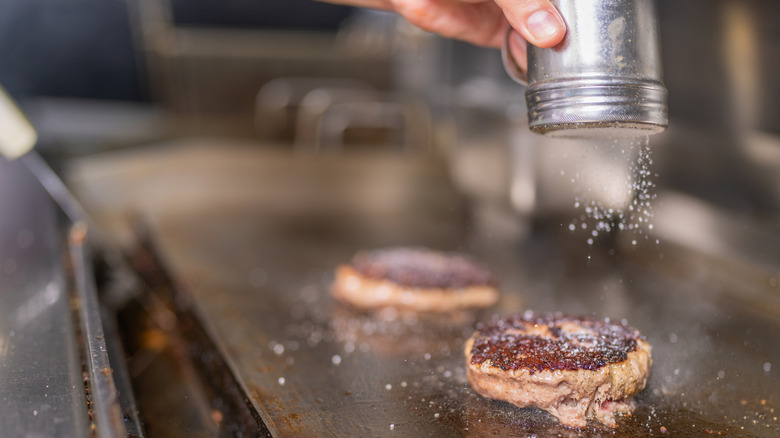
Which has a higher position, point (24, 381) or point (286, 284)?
point (24, 381)

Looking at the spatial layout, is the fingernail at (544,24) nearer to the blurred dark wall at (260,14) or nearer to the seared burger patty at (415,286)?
the seared burger patty at (415,286)

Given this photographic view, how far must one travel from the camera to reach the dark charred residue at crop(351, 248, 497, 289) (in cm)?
275

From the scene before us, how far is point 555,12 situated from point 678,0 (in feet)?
6.22

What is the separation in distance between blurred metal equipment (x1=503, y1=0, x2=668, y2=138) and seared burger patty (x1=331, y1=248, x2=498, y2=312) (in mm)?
1273

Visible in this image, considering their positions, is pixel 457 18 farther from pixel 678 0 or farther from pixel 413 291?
pixel 678 0

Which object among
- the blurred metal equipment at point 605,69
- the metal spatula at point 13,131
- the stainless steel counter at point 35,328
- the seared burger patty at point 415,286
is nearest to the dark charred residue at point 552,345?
the blurred metal equipment at point 605,69

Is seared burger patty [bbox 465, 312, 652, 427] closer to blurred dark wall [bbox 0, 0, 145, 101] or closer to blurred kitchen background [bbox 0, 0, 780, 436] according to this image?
blurred kitchen background [bbox 0, 0, 780, 436]

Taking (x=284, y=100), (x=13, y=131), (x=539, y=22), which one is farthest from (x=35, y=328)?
(x=284, y=100)

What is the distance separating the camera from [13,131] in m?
2.46

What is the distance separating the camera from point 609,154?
1.90m

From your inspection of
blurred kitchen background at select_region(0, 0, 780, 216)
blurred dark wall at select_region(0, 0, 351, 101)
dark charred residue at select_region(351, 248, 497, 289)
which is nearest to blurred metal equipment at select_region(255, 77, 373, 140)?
blurred kitchen background at select_region(0, 0, 780, 216)

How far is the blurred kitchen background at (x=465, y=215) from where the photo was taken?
2.01 m

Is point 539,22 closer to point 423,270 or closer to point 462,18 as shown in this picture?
point 462,18

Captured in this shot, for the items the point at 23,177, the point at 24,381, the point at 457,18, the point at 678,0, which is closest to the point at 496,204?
the point at 678,0
